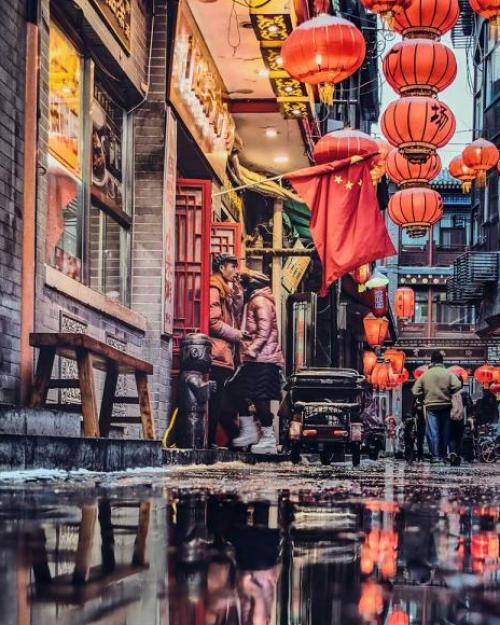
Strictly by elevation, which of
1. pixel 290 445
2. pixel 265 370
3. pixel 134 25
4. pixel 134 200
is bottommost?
pixel 290 445

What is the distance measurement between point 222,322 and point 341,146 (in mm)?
3383

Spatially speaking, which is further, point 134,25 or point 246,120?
point 246,120

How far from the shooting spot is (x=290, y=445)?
18734 millimetres

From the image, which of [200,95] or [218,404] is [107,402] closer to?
[200,95]

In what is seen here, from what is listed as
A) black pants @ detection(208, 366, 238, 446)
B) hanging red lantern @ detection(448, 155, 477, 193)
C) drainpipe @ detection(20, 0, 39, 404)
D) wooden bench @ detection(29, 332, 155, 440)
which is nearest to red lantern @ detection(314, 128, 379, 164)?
black pants @ detection(208, 366, 238, 446)

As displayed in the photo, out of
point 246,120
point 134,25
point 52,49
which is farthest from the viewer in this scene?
point 246,120

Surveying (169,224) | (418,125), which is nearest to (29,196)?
(169,224)

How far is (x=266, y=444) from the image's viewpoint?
18.4 m

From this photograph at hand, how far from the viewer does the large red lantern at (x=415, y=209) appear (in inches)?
836

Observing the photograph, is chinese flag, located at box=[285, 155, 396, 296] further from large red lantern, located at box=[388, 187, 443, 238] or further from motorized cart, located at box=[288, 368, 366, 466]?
large red lantern, located at box=[388, 187, 443, 238]

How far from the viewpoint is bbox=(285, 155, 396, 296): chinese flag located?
1689 cm

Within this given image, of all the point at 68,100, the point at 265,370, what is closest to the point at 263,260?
the point at 265,370

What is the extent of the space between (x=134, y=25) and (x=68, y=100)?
2.70m

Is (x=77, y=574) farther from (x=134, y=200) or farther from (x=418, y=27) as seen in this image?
(x=418, y=27)
